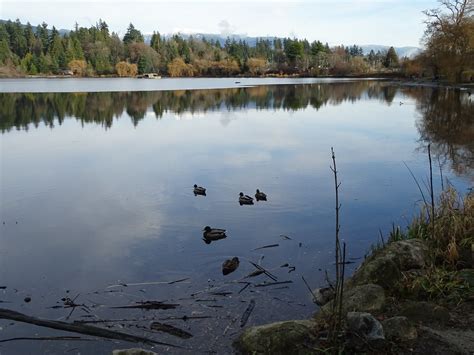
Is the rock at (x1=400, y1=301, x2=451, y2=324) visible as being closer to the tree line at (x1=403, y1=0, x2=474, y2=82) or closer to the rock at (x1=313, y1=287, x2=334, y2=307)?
the rock at (x1=313, y1=287, x2=334, y2=307)

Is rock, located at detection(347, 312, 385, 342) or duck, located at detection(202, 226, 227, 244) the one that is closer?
rock, located at detection(347, 312, 385, 342)

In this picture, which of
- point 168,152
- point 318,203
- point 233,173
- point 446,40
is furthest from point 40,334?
point 446,40

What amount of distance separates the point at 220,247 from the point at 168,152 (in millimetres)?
11123

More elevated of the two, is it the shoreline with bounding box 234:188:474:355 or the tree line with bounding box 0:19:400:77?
the tree line with bounding box 0:19:400:77

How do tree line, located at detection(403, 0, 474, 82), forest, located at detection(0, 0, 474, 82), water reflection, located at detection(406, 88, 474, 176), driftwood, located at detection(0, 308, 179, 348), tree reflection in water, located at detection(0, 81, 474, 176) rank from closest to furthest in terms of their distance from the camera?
driftwood, located at detection(0, 308, 179, 348) < water reflection, located at detection(406, 88, 474, 176) < tree reflection in water, located at detection(0, 81, 474, 176) < tree line, located at detection(403, 0, 474, 82) < forest, located at detection(0, 0, 474, 82)

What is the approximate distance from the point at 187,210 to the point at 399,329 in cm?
736

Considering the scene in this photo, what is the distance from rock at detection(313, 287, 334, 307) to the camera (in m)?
7.13

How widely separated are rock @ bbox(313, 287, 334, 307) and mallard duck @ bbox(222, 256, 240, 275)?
1.63 meters

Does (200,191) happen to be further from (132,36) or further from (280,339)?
(132,36)

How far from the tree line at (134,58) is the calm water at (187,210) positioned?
9397 centimetres

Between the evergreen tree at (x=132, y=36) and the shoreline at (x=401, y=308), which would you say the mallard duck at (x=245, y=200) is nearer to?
the shoreline at (x=401, y=308)

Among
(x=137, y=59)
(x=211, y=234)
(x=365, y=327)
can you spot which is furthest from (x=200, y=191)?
(x=137, y=59)

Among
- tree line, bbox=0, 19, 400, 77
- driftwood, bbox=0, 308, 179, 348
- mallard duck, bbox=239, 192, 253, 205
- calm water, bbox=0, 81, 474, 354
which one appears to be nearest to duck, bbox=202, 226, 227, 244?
calm water, bbox=0, 81, 474, 354

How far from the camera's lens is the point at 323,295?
7.28m
